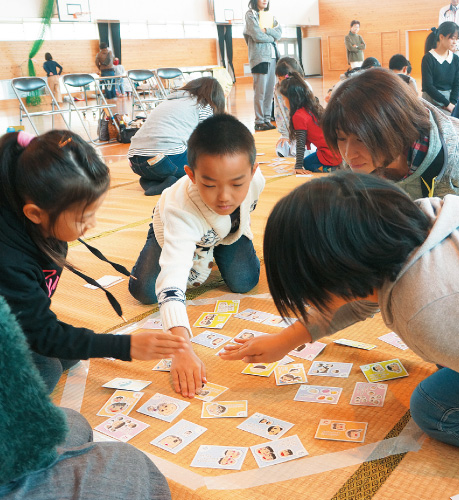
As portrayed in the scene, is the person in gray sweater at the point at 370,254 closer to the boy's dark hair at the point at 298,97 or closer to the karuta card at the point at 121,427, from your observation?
the karuta card at the point at 121,427

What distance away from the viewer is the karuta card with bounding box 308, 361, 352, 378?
4.87ft

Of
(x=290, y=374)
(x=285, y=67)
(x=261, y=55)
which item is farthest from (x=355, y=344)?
(x=261, y=55)

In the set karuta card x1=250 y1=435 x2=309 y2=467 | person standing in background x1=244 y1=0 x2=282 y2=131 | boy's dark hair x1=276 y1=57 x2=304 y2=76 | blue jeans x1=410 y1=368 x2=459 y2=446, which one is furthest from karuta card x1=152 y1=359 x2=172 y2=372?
person standing in background x1=244 y1=0 x2=282 y2=131

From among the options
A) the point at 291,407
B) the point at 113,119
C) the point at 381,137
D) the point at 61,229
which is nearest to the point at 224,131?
the point at 381,137

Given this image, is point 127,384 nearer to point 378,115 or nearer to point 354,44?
point 378,115

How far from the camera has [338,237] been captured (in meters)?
0.90

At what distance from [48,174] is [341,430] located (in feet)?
2.87

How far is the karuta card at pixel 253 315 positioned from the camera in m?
1.86

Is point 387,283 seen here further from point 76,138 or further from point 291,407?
point 76,138

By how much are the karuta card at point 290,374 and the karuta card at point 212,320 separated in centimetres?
36

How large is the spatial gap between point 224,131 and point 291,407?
33.6 inches

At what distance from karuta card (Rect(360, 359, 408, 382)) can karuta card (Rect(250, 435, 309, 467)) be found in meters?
0.33

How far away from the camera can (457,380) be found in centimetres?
116

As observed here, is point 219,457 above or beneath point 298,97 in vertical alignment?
beneath
